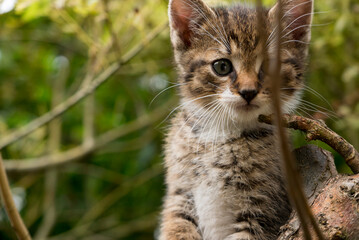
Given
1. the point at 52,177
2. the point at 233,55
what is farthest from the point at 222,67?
the point at 52,177

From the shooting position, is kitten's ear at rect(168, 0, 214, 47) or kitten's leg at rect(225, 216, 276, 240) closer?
kitten's leg at rect(225, 216, 276, 240)

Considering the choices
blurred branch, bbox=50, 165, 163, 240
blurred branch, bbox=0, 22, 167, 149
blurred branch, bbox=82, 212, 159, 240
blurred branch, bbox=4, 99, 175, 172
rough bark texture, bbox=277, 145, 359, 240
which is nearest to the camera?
rough bark texture, bbox=277, 145, 359, 240

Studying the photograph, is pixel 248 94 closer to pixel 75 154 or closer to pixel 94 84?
pixel 94 84

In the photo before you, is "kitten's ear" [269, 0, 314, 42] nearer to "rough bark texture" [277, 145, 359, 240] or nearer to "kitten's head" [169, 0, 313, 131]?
"kitten's head" [169, 0, 313, 131]

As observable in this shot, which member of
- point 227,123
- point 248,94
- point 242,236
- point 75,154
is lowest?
point 242,236

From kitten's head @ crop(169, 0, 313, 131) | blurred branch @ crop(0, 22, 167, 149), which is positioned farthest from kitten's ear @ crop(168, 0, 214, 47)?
blurred branch @ crop(0, 22, 167, 149)

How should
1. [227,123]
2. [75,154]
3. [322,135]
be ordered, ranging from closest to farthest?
[322,135] < [227,123] < [75,154]

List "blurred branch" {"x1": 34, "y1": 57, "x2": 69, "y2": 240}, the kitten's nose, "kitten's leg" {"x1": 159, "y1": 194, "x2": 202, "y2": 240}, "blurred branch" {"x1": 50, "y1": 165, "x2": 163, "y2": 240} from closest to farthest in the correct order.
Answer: the kitten's nose
"kitten's leg" {"x1": 159, "y1": 194, "x2": 202, "y2": 240}
"blurred branch" {"x1": 34, "y1": 57, "x2": 69, "y2": 240}
"blurred branch" {"x1": 50, "y1": 165, "x2": 163, "y2": 240}

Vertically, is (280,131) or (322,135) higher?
(280,131)
